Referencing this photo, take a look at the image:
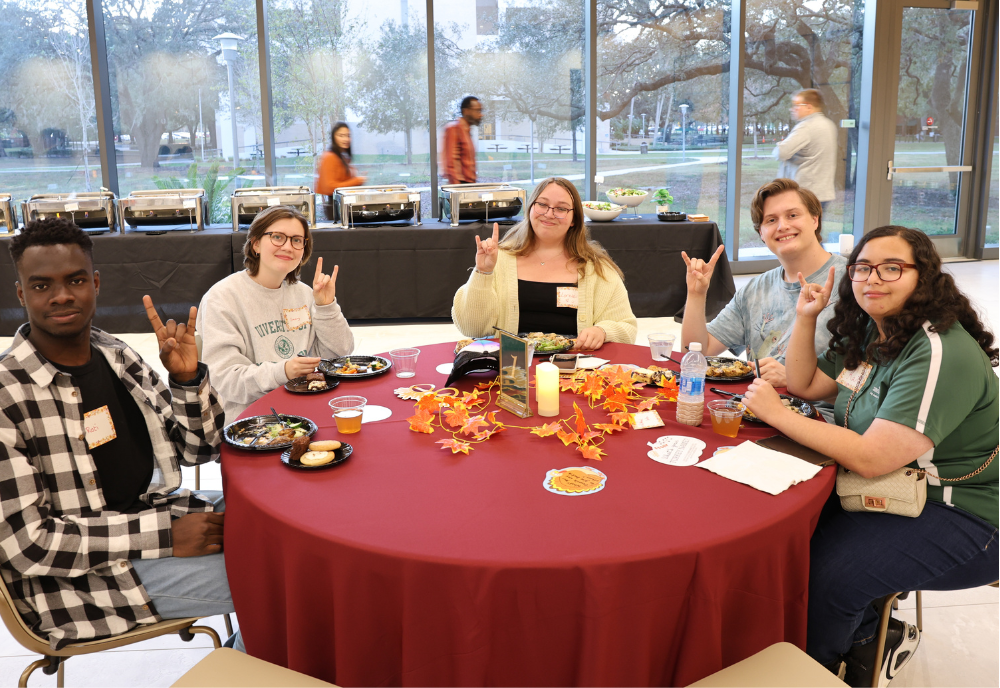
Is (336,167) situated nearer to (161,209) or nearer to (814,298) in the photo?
(161,209)

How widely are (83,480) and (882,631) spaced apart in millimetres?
1762

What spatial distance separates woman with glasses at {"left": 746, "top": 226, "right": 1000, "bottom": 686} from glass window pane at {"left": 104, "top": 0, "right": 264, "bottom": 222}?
593cm

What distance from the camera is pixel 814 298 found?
205 centimetres

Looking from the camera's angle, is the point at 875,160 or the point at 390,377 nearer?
the point at 390,377

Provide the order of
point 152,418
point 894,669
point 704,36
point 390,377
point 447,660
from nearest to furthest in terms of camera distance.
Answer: point 447,660
point 152,418
point 894,669
point 390,377
point 704,36

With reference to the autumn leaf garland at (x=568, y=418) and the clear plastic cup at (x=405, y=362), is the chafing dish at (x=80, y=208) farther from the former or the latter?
the autumn leaf garland at (x=568, y=418)

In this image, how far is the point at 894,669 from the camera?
189 cm

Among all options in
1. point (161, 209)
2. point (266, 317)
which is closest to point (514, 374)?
point (266, 317)

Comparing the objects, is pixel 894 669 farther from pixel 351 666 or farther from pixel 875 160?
pixel 875 160

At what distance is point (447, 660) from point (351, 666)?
0.62ft

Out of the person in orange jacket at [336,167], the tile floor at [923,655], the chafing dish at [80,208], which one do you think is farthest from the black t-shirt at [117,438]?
the person in orange jacket at [336,167]

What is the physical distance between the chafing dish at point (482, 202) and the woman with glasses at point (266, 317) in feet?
9.73

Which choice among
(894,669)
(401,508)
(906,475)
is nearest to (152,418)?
(401,508)

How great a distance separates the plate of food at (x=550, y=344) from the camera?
2525mm
